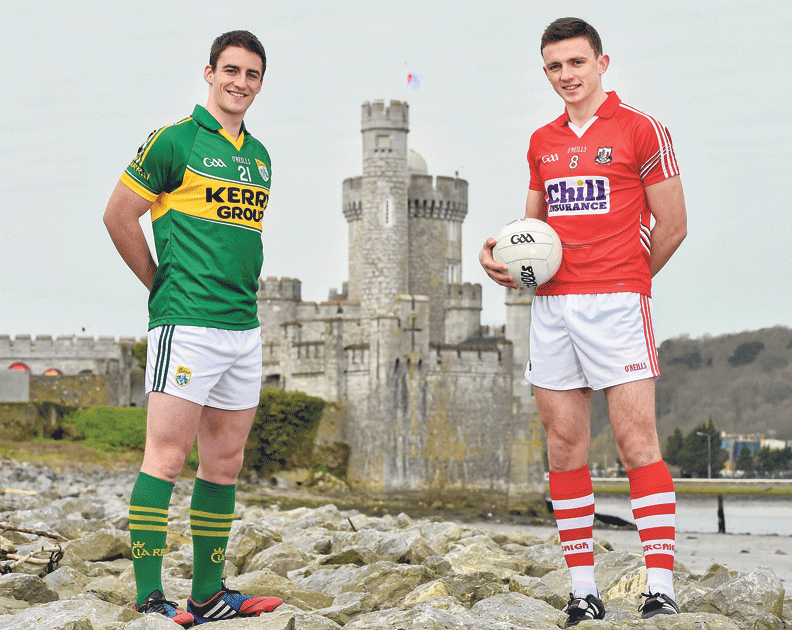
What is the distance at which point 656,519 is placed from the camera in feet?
17.4

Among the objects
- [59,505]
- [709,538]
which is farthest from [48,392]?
[59,505]

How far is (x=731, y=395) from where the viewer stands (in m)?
92.4

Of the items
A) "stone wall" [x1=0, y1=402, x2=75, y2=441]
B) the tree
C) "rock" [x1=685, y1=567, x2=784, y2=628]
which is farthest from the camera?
the tree

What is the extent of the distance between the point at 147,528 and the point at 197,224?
1380 millimetres

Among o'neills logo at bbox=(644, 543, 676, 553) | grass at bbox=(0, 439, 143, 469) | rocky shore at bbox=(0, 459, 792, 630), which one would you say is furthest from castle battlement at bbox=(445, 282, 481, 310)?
o'neills logo at bbox=(644, 543, 676, 553)

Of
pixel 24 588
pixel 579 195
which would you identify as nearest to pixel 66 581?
pixel 24 588

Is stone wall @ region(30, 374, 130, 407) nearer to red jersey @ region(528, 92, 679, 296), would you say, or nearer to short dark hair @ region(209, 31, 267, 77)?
short dark hair @ region(209, 31, 267, 77)

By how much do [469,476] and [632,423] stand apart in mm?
34806

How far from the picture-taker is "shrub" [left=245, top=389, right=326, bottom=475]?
128ft

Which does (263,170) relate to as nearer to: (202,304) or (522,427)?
(202,304)

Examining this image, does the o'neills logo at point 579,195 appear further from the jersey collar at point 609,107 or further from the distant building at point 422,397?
the distant building at point 422,397

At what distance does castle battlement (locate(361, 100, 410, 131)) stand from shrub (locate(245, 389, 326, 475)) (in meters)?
11.9

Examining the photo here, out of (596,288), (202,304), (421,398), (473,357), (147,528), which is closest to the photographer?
(147,528)

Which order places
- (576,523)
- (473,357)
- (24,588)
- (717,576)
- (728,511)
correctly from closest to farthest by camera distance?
(576,523), (24,588), (717,576), (473,357), (728,511)
